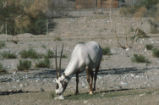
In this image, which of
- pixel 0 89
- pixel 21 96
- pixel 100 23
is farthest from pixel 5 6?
pixel 100 23

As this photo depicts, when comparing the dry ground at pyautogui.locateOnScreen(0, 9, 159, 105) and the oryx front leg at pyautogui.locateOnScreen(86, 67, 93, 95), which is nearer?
the dry ground at pyautogui.locateOnScreen(0, 9, 159, 105)

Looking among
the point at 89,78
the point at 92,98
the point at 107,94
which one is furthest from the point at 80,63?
the point at 92,98

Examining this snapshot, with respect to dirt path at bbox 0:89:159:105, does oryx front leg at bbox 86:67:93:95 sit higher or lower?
higher

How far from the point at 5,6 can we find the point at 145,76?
6.22 meters

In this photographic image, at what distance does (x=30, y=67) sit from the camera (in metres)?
23.5

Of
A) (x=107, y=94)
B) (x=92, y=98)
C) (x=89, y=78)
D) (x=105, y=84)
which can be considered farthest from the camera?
(x=105, y=84)

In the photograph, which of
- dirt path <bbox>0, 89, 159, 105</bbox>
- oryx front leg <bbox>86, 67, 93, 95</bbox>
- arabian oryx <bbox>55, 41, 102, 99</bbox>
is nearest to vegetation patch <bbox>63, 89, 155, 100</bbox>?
dirt path <bbox>0, 89, 159, 105</bbox>

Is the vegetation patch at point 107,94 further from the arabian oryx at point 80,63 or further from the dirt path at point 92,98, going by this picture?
the arabian oryx at point 80,63

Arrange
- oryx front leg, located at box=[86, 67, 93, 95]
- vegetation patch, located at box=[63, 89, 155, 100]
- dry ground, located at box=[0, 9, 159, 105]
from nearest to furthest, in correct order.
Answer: dry ground, located at box=[0, 9, 159, 105], vegetation patch, located at box=[63, 89, 155, 100], oryx front leg, located at box=[86, 67, 93, 95]

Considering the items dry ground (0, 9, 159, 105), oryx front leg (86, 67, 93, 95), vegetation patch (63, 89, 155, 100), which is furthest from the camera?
oryx front leg (86, 67, 93, 95)

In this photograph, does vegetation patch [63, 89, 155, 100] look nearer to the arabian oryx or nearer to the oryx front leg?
the oryx front leg

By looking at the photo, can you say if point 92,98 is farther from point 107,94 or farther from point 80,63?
point 80,63

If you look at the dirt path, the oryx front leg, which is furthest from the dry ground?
the oryx front leg

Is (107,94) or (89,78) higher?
(89,78)
